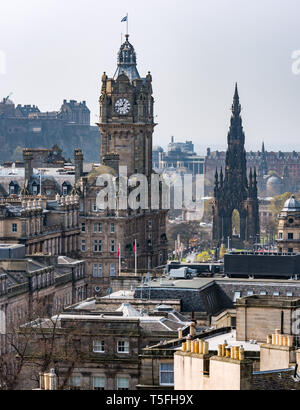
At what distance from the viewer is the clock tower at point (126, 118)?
5551 inches

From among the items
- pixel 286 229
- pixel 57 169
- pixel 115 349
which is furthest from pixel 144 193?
pixel 115 349

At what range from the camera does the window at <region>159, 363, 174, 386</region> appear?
46281mm

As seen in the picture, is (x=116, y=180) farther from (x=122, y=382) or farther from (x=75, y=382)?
(x=75, y=382)

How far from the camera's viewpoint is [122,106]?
141500 mm

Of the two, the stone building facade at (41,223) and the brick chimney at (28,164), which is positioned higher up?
the brick chimney at (28,164)

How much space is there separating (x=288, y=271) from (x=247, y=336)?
42665 mm

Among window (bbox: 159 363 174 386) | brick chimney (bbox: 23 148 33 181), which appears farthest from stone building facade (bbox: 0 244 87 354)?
window (bbox: 159 363 174 386)

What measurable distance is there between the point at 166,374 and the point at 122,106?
9610 centimetres

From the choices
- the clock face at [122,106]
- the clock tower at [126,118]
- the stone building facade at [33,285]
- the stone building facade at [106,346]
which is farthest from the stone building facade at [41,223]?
the stone building facade at [106,346]

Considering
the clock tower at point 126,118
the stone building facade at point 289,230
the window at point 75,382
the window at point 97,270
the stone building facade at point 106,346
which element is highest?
the clock tower at point 126,118

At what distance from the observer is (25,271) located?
93.2 meters

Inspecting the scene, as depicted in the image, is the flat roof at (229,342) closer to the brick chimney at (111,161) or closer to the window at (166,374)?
the window at (166,374)

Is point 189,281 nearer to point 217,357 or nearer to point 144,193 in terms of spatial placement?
point 217,357

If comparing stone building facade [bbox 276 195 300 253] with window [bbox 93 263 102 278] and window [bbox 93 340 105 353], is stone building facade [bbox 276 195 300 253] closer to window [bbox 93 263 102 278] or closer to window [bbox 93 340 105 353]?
window [bbox 93 263 102 278]
